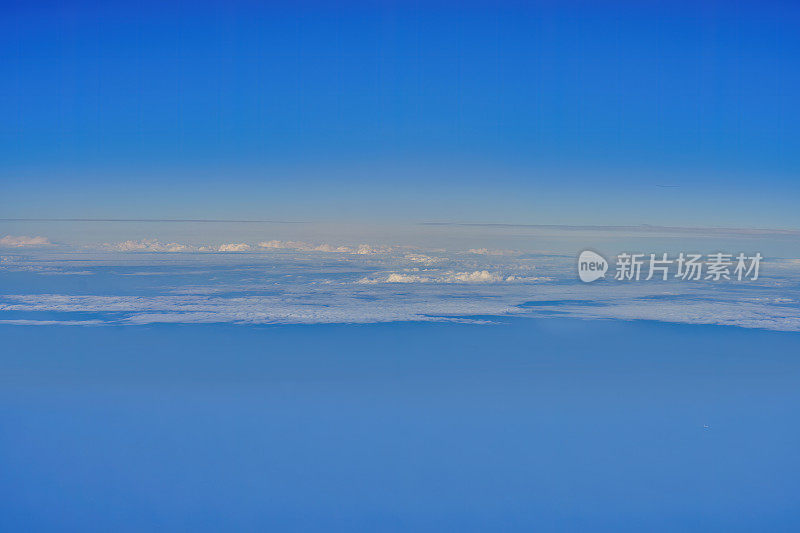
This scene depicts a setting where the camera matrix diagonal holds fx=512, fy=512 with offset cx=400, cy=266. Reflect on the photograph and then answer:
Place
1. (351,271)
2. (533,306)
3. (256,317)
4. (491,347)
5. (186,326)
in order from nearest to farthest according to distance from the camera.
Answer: (491,347) → (186,326) → (256,317) → (533,306) → (351,271)

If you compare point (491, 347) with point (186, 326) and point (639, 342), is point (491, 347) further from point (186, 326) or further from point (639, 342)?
point (186, 326)

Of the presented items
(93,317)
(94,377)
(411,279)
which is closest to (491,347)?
(94,377)

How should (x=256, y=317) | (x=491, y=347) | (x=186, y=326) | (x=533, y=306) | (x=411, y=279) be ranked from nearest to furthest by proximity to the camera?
(x=491, y=347) < (x=186, y=326) < (x=256, y=317) < (x=533, y=306) < (x=411, y=279)

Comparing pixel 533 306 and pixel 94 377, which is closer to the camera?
pixel 94 377

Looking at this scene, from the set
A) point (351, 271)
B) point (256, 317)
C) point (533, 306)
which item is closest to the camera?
point (256, 317)

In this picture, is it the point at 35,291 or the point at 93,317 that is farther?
the point at 35,291

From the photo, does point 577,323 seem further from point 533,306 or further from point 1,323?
point 1,323

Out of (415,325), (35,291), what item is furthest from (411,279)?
(35,291)

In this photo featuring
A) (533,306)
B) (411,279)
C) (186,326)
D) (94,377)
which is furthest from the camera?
(411,279)
